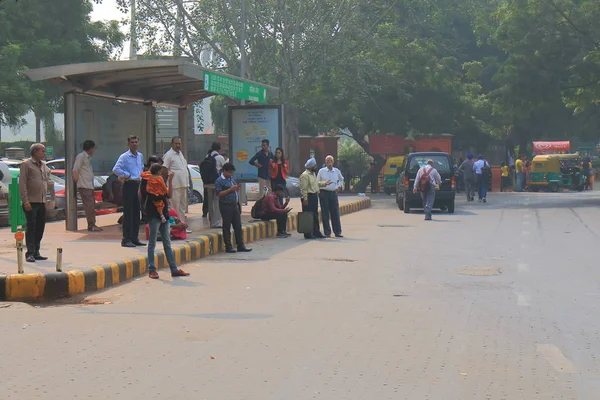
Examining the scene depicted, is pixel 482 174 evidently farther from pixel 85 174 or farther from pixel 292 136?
pixel 85 174

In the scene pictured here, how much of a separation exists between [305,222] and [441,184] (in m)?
10.2

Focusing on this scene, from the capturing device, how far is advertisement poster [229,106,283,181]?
2182cm

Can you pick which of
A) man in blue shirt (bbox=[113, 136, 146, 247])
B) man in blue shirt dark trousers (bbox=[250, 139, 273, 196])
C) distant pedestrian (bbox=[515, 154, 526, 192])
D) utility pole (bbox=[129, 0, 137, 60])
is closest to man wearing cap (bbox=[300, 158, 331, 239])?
man in blue shirt dark trousers (bbox=[250, 139, 273, 196])

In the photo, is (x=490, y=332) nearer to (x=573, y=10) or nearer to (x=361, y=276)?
(x=361, y=276)

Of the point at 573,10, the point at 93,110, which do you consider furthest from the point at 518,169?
the point at 93,110

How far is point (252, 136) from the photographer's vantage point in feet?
72.4

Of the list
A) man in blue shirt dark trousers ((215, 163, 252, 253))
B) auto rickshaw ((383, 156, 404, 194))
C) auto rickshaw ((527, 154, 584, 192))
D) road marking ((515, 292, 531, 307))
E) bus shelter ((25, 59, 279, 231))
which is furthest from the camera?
auto rickshaw ((527, 154, 584, 192))

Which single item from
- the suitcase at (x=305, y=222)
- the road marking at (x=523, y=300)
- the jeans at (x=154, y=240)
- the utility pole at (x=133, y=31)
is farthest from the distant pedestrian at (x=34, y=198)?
the utility pole at (x=133, y=31)

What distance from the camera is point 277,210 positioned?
19000 millimetres

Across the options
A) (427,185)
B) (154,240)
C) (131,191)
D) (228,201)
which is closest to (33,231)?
(154,240)

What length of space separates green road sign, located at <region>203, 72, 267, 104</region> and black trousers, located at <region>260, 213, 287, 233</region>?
2.42 meters

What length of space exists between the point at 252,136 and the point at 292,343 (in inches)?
568

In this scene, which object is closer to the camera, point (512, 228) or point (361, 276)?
point (361, 276)

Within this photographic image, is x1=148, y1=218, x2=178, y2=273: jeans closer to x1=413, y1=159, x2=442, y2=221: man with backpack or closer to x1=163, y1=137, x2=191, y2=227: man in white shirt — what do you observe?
x1=163, y1=137, x2=191, y2=227: man in white shirt
